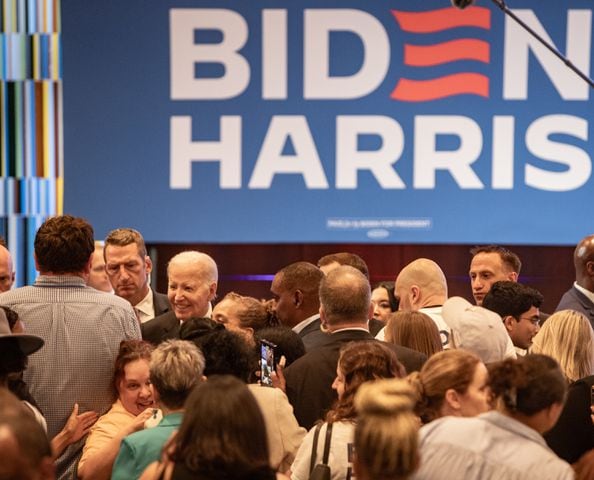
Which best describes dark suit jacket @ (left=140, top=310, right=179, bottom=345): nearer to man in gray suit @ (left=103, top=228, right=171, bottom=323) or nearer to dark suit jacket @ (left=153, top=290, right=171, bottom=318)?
man in gray suit @ (left=103, top=228, right=171, bottom=323)

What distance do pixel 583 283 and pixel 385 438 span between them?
10.3 ft

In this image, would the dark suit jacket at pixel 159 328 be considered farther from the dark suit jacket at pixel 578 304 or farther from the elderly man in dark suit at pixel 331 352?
the dark suit jacket at pixel 578 304

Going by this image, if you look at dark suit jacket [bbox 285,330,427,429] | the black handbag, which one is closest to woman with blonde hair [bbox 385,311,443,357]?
dark suit jacket [bbox 285,330,427,429]

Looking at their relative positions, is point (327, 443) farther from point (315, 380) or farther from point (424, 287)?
point (424, 287)

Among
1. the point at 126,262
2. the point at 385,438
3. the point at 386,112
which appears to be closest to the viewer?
the point at 385,438

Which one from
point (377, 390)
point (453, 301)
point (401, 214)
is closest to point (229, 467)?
point (377, 390)

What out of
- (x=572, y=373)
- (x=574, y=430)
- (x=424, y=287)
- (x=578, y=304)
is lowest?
(x=574, y=430)

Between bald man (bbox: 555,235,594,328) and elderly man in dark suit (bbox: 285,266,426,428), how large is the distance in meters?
1.65

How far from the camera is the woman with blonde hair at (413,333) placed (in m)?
3.71

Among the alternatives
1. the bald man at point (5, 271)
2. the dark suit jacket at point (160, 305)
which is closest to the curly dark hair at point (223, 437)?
the bald man at point (5, 271)

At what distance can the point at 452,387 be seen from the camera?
2789 millimetres

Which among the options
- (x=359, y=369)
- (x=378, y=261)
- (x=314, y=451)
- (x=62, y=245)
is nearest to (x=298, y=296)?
(x=62, y=245)

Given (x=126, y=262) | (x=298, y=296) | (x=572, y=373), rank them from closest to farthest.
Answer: (x=572, y=373), (x=298, y=296), (x=126, y=262)

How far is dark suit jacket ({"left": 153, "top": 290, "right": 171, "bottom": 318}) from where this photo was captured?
193 inches
